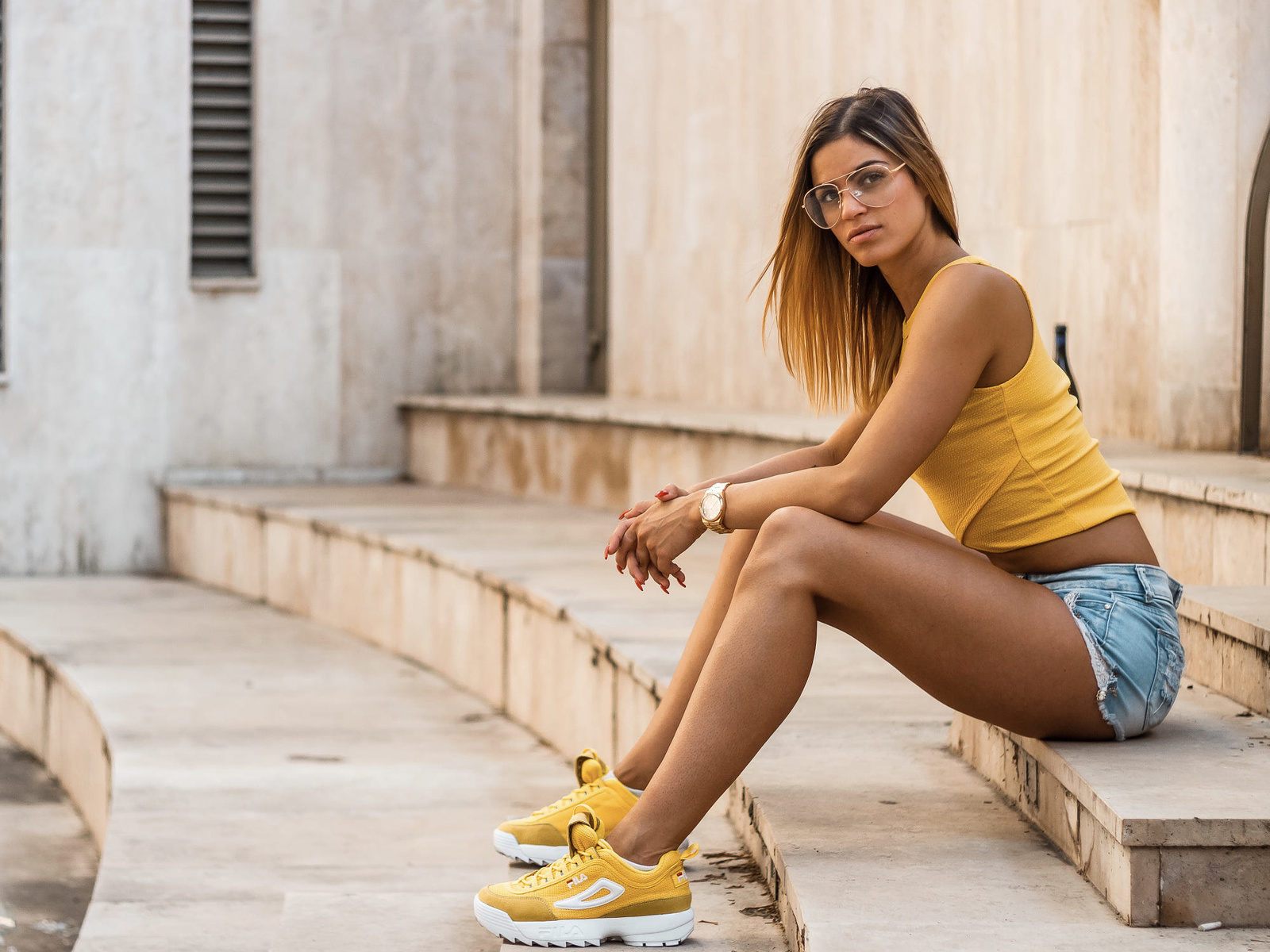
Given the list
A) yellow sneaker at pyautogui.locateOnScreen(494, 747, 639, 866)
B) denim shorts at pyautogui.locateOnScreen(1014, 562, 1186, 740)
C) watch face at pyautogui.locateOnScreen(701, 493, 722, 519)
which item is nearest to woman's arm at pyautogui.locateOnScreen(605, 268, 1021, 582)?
watch face at pyautogui.locateOnScreen(701, 493, 722, 519)

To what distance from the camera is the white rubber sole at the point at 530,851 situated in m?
2.74

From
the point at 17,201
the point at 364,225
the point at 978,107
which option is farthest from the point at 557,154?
the point at 978,107

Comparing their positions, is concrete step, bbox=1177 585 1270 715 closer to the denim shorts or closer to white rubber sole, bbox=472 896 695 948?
the denim shorts

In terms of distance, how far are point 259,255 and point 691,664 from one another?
22.2 feet

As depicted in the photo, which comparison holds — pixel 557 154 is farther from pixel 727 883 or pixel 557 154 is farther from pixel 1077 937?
pixel 1077 937

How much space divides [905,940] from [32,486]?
7.51 meters

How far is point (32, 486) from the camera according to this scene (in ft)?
28.3

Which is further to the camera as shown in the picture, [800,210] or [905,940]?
[800,210]

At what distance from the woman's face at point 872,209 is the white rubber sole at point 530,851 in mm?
1125

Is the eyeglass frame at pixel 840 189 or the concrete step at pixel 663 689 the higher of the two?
the eyeglass frame at pixel 840 189

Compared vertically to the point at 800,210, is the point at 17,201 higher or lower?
higher

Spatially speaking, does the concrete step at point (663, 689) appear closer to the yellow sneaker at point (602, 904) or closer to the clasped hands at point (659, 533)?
the yellow sneaker at point (602, 904)

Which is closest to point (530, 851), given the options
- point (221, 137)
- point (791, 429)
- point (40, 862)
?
point (40, 862)

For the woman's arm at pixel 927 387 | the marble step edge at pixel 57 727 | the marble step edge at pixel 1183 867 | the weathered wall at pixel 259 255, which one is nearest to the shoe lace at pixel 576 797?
the woman's arm at pixel 927 387
